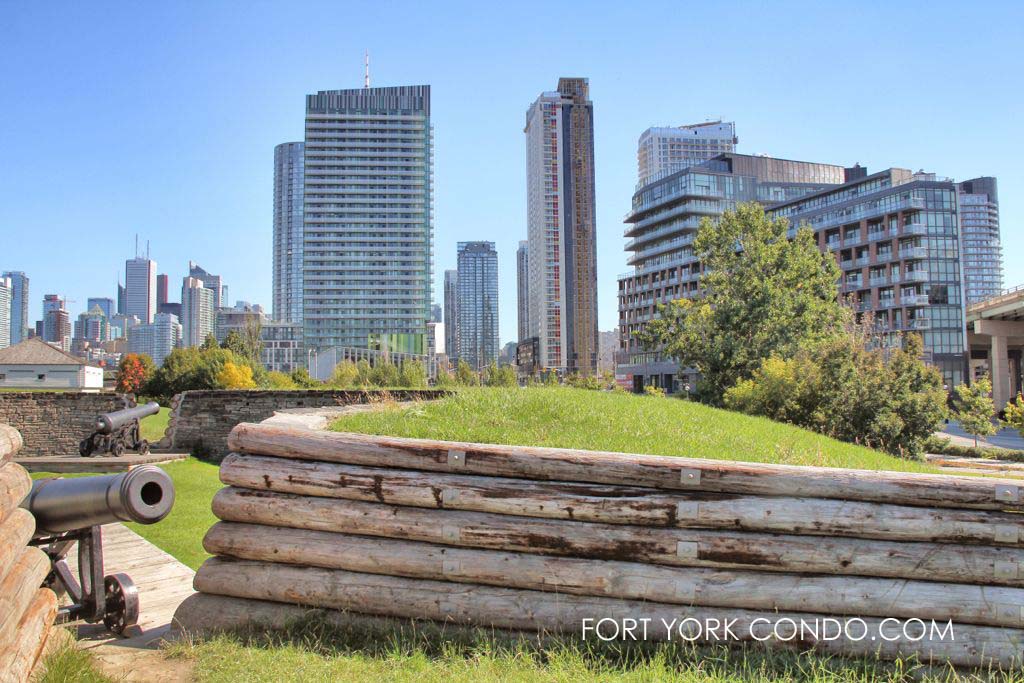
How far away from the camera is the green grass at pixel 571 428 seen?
553 cm

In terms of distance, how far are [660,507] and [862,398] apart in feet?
43.3

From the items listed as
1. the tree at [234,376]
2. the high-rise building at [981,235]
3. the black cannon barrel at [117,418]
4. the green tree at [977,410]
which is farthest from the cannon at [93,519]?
the high-rise building at [981,235]

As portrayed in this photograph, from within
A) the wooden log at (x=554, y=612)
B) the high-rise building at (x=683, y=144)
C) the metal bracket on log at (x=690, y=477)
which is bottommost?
the wooden log at (x=554, y=612)

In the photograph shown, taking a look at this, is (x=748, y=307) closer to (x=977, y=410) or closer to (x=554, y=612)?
(x=977, y=410)

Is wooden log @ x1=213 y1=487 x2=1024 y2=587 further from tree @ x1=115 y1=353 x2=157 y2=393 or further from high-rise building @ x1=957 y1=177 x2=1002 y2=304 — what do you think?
high-rise building @ x1=957 y1=177 x2=1002 y2=304

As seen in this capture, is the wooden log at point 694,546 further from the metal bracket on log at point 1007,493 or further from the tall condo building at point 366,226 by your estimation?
the tall condo building at point 366,226

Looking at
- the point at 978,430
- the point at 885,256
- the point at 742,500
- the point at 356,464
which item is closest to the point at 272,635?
the point at 356,464

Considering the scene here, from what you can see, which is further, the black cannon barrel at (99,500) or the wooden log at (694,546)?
the black cannon barrel at (99,500)

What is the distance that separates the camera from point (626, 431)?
244 inches

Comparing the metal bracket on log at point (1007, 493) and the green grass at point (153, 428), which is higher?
the metal bracket on log at point (1007, 493)

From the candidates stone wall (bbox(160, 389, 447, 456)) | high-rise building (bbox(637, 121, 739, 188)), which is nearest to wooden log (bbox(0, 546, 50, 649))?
stone wall (bbox(160, 389, 447, 456))

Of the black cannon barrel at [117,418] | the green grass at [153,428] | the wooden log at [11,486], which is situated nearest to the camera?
the wooden log at [11,486]

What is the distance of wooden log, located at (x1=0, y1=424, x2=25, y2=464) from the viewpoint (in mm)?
3354

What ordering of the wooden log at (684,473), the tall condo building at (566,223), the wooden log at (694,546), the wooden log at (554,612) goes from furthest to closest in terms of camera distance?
the tall condo building at (566,223)
the wooden log at (684,473)
the wooden log at (694,546)
the wooden log at (554,612)
